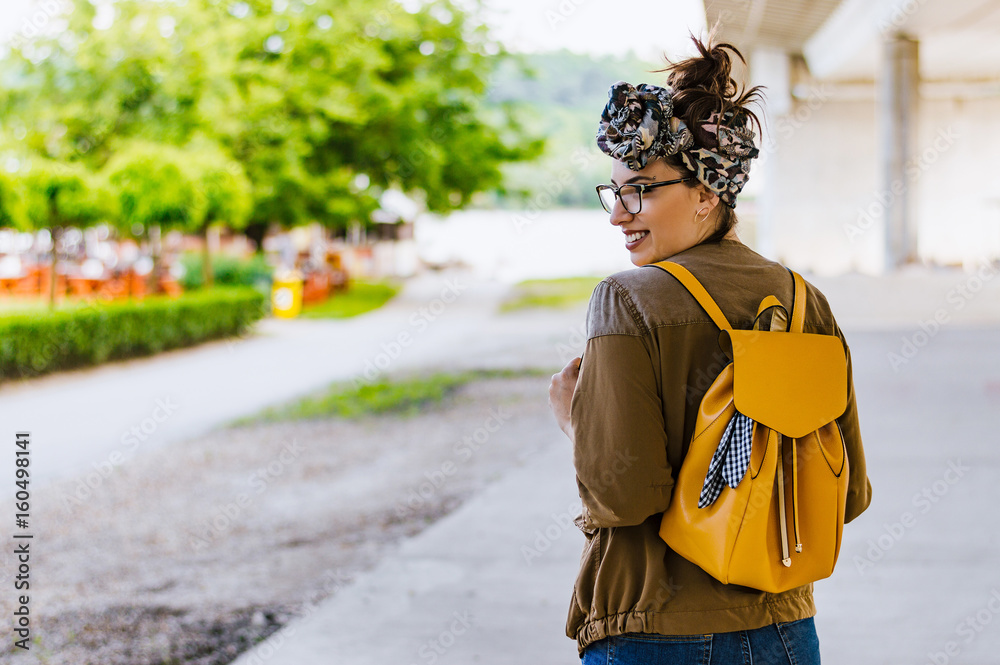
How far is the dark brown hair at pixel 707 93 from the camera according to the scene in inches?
59.1

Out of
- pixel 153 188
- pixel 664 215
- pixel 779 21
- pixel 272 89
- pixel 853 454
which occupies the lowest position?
pixel 853 454

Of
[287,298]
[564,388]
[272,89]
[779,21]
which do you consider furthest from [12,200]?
[779,21]

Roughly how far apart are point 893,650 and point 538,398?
22.9 ft

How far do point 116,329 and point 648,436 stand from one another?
1326 centimetres

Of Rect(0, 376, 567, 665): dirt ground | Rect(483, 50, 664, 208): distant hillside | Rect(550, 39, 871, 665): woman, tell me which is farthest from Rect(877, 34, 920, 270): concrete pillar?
Rect(550, 39, 871, 665): woman

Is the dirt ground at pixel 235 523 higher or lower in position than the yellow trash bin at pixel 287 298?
lower

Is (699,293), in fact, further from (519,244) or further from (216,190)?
(519,244)

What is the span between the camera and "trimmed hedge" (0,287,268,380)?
11.5 meters

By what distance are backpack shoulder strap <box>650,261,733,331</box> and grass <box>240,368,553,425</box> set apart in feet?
27.4

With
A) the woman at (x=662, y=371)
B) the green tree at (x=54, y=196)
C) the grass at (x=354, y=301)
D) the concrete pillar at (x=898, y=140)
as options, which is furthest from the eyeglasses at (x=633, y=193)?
the concrete pillar at (x=898, y=140)

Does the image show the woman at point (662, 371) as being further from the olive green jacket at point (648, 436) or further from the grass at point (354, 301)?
the grass at point (354, 301)

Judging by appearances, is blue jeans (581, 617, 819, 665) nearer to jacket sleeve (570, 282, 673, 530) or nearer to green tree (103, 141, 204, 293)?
jacket sleeve (570, 282, 673, 530)

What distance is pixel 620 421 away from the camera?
1.38m

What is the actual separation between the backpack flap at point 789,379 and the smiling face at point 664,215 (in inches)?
8.1
